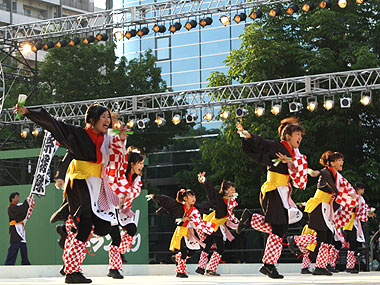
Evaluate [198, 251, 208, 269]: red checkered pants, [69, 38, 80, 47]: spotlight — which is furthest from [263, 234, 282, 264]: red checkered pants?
[69, 38, 80, 47]: spotlight

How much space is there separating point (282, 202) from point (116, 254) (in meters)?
2.13

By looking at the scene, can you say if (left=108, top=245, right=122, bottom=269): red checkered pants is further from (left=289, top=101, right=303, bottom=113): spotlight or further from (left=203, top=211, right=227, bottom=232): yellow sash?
(left=289, top=101, right=303, bottom=113): spotlight

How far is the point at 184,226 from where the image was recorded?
10.6 metres

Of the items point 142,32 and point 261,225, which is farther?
point 142,32

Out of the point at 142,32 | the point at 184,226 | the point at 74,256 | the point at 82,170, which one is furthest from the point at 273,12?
the point at 74,256

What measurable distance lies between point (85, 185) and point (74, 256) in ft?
2.15

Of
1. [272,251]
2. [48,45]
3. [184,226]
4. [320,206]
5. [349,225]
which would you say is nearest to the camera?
[272,251]

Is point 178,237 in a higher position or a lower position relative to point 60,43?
lower

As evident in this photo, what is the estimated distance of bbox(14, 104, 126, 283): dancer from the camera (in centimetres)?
659

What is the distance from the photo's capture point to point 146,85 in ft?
98.4

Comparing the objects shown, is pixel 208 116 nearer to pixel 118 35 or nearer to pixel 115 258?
pixel 118 35

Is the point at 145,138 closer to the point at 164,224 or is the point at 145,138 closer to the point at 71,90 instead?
the point at 71,90

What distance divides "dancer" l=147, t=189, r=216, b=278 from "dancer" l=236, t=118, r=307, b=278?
2.37m

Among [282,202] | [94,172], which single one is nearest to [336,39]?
[282,202]
